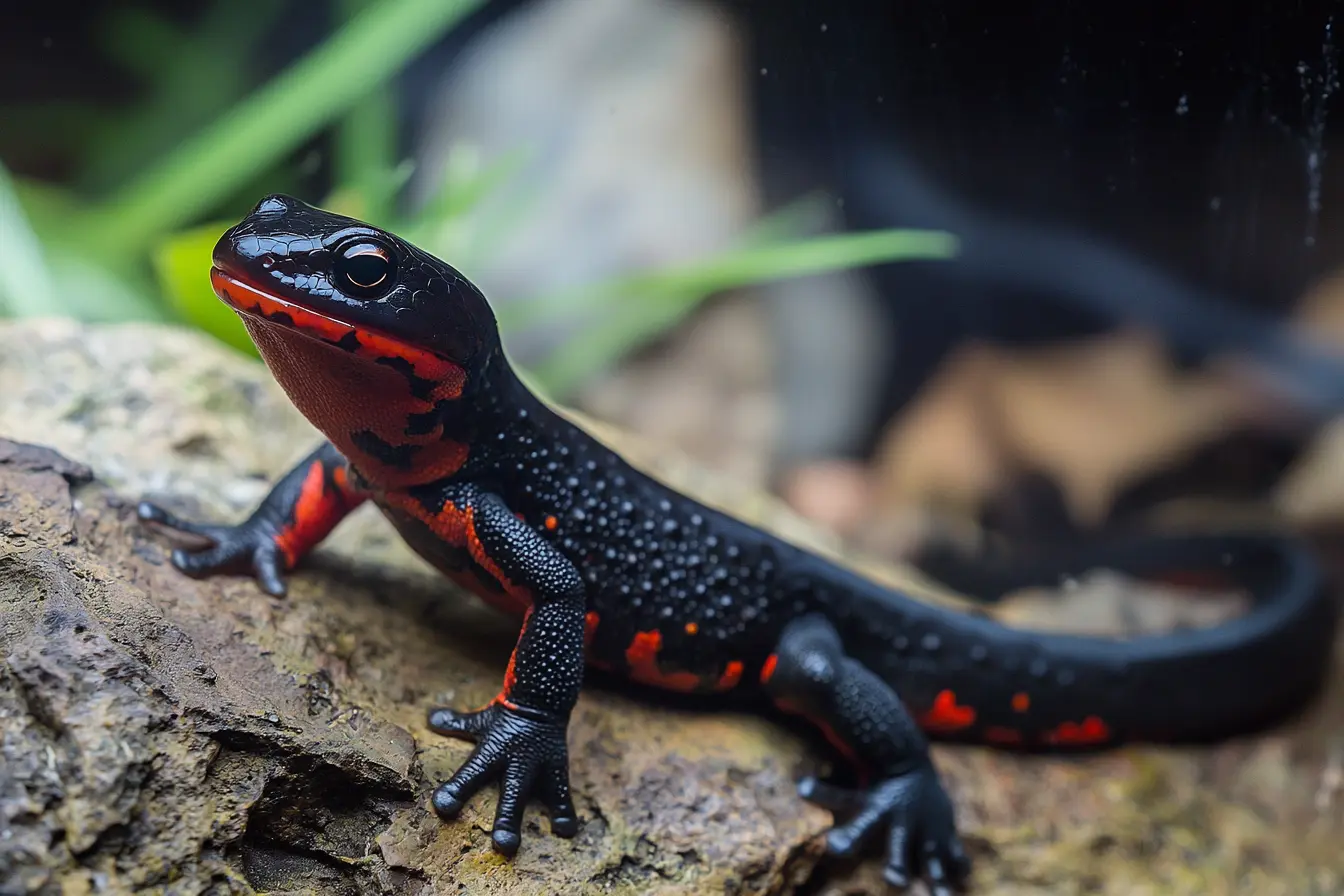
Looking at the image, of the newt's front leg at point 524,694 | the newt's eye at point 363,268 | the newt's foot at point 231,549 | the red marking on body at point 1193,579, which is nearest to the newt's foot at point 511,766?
the newt's front leg at point 524,694

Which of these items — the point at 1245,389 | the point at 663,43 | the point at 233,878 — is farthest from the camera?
the point at 1245,389

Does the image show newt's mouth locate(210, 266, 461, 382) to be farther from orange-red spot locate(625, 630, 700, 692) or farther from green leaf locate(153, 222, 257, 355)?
green leaf locate(153, 222, 257, 355)

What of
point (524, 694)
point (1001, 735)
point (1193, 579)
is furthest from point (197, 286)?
point (1193, 579)

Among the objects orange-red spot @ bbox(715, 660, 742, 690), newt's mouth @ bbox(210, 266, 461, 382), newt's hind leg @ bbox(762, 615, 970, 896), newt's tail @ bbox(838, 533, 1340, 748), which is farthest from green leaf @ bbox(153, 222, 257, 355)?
newt's tail @ bbox(838, 533, 1340, 748)

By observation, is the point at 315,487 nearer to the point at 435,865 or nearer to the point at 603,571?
the point at 603,571

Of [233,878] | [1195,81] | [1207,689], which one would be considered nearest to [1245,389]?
[1207,689]

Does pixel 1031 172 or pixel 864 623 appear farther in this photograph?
pixel 1031 172

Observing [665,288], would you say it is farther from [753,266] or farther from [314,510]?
[314,510]
